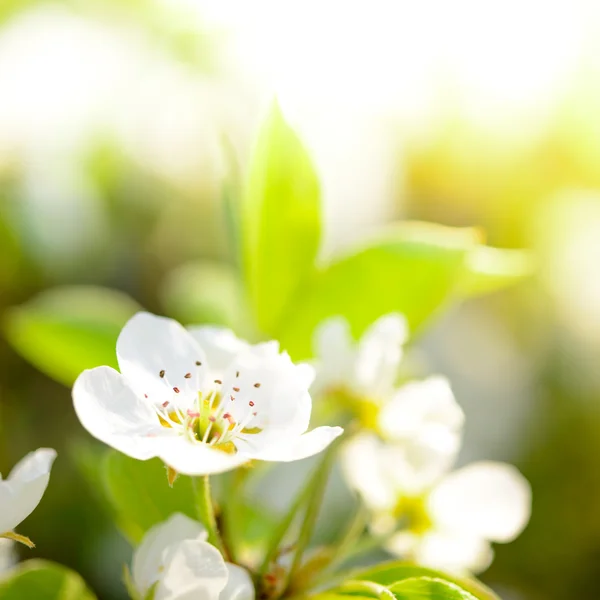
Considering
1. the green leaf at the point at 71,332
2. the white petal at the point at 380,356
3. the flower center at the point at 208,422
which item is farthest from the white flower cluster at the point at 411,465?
the green leaf at the point at 71,332

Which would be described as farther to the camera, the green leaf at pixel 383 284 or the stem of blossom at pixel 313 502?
the green leaf at pixel 383 284

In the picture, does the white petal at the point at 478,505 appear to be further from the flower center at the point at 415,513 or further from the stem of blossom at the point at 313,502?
the stem of blossom at the point at 313,502

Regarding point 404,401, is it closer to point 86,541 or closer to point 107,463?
point 107,463

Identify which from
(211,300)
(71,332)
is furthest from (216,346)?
(211,300)

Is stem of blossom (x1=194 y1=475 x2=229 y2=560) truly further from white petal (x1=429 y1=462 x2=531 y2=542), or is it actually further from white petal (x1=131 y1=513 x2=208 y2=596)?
white petal (x1=429 y1=462 x2=531 y2=542)

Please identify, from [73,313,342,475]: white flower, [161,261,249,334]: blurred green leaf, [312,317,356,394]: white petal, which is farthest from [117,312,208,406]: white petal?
[161,261,249,334]: blurred green leaf

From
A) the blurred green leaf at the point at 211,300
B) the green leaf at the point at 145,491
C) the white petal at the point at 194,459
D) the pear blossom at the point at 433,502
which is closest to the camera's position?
the white petal at the point at 194,459
